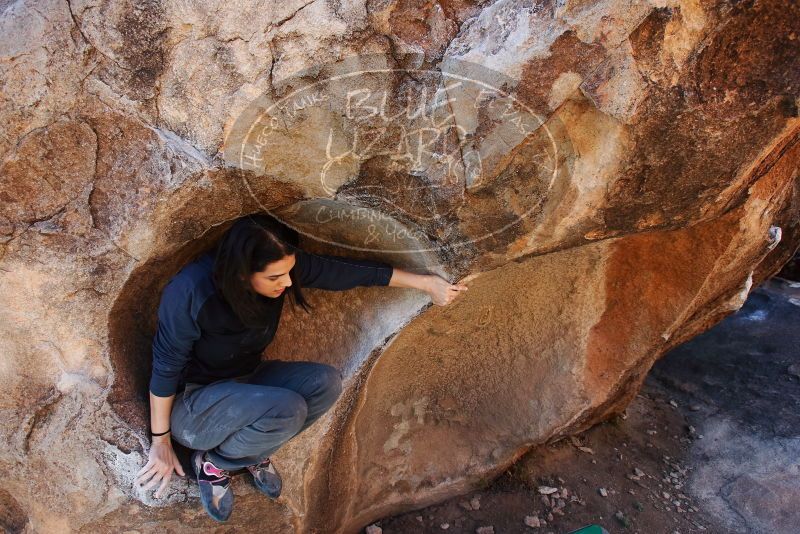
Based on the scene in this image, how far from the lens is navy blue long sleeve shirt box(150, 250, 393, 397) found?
1.42m

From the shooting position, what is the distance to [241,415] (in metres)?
1.49

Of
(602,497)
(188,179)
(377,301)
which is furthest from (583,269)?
Answer: (188,179)

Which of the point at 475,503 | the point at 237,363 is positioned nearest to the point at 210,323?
the point at 237,363

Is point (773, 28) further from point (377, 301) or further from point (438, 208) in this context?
point (377, 301)

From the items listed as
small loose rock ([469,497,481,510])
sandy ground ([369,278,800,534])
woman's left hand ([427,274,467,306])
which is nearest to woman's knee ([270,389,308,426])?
woman's left hand ([427,274,467,306])

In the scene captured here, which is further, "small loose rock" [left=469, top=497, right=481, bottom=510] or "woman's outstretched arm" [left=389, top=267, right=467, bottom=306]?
"small loose rock" [left=469, top=497, right=481, bottom=510]

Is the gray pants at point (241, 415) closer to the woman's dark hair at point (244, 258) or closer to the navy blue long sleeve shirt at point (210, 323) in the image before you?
the navy blue long sleeve shirt at point (210, 323)

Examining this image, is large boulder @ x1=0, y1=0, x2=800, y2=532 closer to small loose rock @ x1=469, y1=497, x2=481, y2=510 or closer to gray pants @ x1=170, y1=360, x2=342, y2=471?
gray pants @ x1=170, y1=360, x2=342, y2=471

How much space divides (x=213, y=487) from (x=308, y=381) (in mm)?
327

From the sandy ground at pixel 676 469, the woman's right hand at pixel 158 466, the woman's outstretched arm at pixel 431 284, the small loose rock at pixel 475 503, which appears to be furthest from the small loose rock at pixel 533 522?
the woman's right hand at pixel 158 466

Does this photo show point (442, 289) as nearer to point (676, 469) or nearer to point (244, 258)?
point (244, 258)

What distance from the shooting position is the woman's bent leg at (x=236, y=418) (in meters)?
1.50

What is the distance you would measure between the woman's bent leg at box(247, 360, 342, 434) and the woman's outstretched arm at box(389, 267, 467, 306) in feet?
0.89

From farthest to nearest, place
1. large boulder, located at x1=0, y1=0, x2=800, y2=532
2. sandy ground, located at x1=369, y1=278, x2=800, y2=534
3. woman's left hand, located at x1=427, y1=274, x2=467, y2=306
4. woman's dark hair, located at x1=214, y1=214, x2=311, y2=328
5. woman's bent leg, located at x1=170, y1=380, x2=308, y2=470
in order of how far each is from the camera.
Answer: sandy ground, located at x1=369, y1=278, x2=800, y2=534 → woman's left hand, located at x1=427, y1=274, x2=467, y2=306 → woman's bent leg, located at x1=170, y1=380, x2=308, y2=470 → woman's dark hair, located at x1=214, y1=214, x2=311, y2=328 → large boulder, located at x1=0, y1=0, x2=800, y2=532
